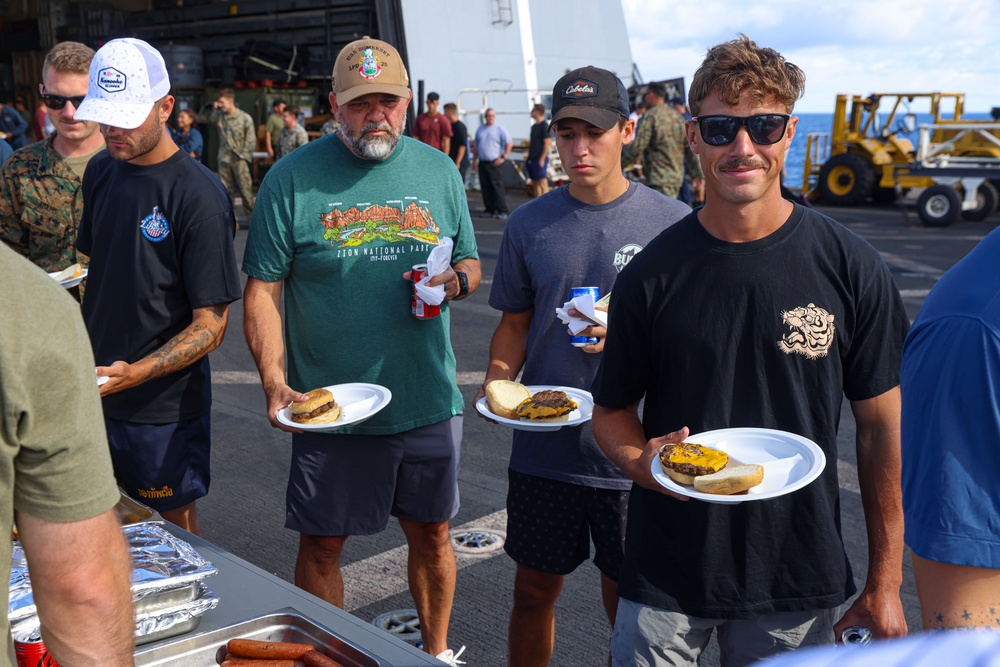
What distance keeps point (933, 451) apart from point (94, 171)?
3292 millimetres

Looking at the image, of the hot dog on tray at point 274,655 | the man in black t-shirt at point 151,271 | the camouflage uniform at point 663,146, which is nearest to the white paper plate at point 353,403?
the man in black t-shirt at point 151,271

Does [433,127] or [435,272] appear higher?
[433,127]

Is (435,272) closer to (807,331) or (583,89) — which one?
(583,89)

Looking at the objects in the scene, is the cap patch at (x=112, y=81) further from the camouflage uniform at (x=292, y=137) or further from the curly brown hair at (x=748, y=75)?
the camouflage uniform at (x=292, y=137)

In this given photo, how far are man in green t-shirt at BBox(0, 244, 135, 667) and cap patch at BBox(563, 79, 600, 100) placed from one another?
225 cm

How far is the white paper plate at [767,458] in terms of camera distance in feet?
7.30

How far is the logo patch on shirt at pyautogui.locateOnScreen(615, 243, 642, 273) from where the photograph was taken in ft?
10.9

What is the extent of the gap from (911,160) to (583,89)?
2063 centimetres

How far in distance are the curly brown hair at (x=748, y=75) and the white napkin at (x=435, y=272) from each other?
1.26 metres

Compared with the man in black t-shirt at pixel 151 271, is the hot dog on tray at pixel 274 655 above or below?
below

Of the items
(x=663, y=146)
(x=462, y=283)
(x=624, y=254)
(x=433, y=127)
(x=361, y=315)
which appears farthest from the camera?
(x=433, y=127)

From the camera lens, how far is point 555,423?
3.04 m

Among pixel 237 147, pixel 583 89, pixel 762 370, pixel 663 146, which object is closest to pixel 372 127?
pixel 583 89

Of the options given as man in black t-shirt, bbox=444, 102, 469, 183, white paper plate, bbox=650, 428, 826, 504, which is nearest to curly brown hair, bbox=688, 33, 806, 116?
white paper plate, bbox=650, 428, 826, 504
